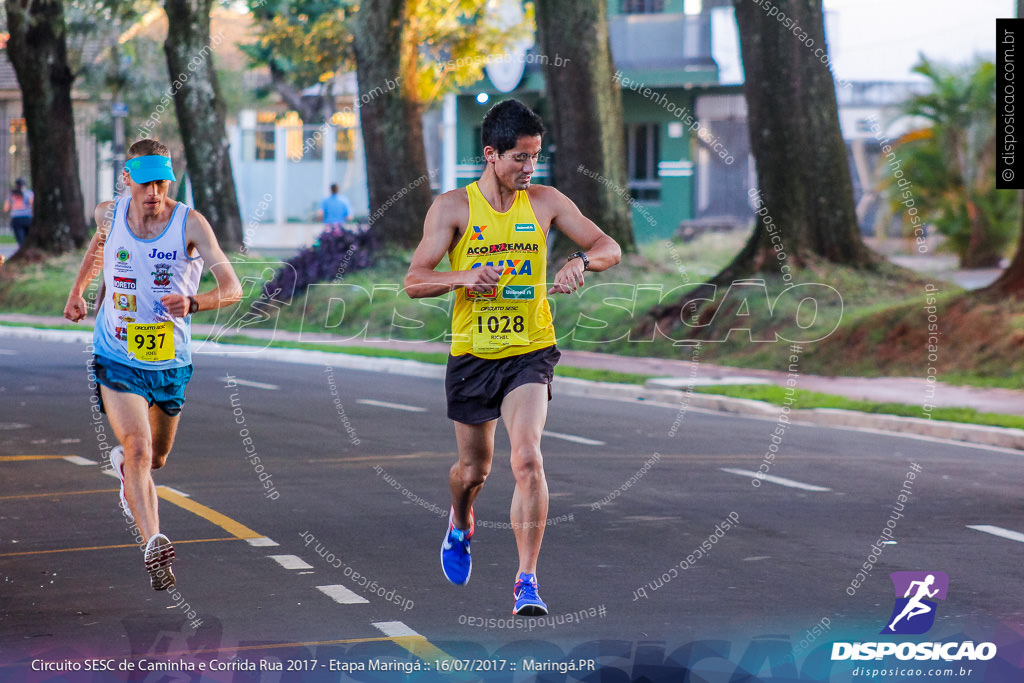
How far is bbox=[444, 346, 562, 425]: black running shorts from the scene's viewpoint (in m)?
7.02

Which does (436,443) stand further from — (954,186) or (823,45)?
(954,186)

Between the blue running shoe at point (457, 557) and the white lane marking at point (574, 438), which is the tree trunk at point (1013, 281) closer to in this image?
the white lane marking at point (574, 438)

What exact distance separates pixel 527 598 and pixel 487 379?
97 cm

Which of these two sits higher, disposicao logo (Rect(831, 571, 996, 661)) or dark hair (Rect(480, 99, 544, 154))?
dark hair (Rect(480, 99, 544, 154))

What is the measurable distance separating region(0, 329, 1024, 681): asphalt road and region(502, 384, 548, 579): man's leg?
36cm

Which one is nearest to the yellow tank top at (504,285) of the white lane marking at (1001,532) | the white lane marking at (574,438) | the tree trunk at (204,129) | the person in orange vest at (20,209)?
the white lane marking at (1001,532)

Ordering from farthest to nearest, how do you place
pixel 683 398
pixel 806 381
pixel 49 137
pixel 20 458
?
pixel 49 137 < pixel 806 381 < pixel 683 398 < pixel 20 458

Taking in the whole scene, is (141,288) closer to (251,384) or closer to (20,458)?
(20,458)

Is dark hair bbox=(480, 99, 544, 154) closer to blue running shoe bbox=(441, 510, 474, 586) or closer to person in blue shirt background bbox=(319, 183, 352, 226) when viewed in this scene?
blue running shoe bbox=(441, 510, 474, 586)

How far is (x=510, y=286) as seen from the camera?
686 cm

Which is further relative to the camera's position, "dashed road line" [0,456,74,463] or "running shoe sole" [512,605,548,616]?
"dashed road line" [0,456,74,463]

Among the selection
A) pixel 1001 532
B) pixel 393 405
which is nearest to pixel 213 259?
pixel 1001 532

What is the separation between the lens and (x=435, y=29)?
3303 cm

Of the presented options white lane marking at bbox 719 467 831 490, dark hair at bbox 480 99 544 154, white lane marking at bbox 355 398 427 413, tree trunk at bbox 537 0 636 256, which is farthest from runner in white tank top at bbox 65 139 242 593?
tree trunk at bbox 537 0 636 256
